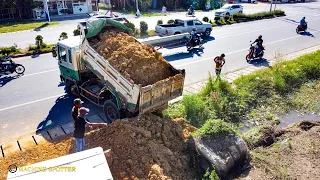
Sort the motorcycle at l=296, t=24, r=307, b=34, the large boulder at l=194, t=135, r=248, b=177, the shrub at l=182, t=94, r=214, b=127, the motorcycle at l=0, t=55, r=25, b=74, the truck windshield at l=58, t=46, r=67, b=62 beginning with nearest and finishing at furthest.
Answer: the large boulder at l=194, t=135, r=248, b=177 → the shrub at l=182, t=94, r=214, b=127 → the truck windshield at l=58, t=46, r=67, b=62 → the motorcycle at l=0, t=55, r=25, b=74 → the motorcycle at l=296, t=24, r=307, b=34

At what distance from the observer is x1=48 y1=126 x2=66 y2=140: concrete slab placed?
8242mm

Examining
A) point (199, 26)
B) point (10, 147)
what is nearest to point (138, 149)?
point (10, 147)

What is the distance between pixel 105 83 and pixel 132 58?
123 cm

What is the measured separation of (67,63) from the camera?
10062 millimetres

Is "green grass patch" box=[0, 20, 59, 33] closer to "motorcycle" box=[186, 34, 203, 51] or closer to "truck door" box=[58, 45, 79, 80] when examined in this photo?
"motorcycle" box=[186, 34, 203, 51]

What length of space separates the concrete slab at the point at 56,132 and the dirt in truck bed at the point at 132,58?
265 centimetres

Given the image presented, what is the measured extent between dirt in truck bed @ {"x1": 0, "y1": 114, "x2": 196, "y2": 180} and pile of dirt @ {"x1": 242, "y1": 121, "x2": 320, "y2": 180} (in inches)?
71.0

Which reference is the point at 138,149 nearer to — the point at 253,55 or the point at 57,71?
the point at 57,71

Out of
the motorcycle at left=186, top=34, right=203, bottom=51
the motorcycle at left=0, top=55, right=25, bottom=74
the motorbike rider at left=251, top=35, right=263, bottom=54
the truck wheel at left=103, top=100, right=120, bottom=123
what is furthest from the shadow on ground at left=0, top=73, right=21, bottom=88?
the motorbike rider at left=251, top=35, right=263, bottom=54

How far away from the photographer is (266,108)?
34.9 feet

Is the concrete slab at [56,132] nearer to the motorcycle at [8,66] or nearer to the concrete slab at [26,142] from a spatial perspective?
the concrete slab at [26,142]

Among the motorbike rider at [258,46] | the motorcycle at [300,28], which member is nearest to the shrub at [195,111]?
the motorbike rider at [258,46]

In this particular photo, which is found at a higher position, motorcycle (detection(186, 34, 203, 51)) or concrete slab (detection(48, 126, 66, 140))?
motorcycle (detection(186, 34, 203, 51))

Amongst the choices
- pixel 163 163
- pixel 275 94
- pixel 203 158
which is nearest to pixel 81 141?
pixel 163 163
